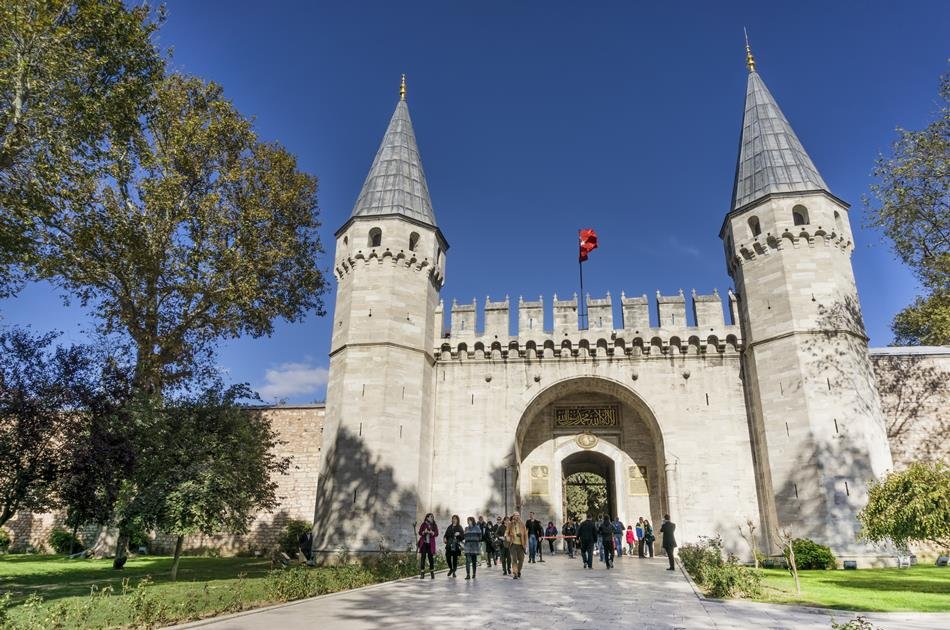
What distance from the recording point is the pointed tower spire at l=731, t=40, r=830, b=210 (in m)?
19.2

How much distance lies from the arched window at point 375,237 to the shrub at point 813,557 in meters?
15.6

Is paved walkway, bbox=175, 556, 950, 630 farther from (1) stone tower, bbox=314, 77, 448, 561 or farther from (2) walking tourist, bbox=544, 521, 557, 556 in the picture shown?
(2) walking tourist, bbox=544, 521, 557, 556

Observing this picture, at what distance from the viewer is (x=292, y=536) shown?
2019cm

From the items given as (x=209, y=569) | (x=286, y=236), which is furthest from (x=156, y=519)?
(x=286, y=236)

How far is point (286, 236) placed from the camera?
61.7 feet

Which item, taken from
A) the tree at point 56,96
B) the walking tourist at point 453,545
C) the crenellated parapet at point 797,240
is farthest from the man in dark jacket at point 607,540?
the tree at point 56,96

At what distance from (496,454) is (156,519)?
10.2 meters

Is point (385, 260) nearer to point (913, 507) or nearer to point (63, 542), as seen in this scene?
point (913, 507)

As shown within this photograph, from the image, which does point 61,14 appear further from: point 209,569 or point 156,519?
point 209,569

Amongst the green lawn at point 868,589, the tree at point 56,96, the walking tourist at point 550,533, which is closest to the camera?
the green lawn at point 868,589

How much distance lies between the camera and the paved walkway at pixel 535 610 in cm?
651

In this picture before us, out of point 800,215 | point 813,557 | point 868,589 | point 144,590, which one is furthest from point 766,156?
point 144,590

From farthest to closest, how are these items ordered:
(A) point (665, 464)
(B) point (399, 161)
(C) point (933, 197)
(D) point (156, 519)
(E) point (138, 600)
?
(B) point (399, 161) < (A) point (665, 464) < (C) point (933, 197) < (D) point (156, 519) < (E) point (138, 600)

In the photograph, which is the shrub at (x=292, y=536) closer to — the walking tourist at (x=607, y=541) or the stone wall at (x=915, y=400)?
the walking tourist at (x=607, y=541)
